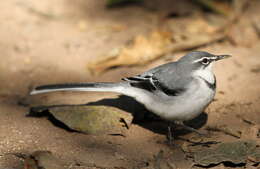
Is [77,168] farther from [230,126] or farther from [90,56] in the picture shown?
[90,56]

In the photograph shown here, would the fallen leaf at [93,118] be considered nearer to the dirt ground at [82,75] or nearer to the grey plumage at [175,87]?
the dirt ground at [82,75]

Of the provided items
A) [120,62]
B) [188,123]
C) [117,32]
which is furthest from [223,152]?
[117,32]

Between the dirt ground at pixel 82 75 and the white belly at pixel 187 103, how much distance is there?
14.2 inches

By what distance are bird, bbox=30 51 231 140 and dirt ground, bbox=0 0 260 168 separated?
389 millimetres

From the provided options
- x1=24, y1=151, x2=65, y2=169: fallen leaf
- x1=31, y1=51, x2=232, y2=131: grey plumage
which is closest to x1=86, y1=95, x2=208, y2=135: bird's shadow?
x1=31, y1=51, x2=232, y2=131: grey plumage

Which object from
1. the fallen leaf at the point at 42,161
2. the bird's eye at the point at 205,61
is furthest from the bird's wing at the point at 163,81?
the fallen leaf at the point at 42,161

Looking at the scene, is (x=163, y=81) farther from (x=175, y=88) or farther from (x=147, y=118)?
(x=147, y=118)

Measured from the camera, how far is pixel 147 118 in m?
6.01

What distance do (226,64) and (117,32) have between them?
6.97 feet

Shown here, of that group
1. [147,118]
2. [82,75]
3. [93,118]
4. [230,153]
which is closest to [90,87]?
[93,118]

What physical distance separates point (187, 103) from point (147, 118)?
2.83 feet

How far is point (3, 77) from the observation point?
6969 mm

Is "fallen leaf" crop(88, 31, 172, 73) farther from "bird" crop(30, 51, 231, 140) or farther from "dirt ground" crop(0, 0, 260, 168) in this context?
"bird" crop(30, 51, 231, 140)

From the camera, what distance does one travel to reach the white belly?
5.28 m
